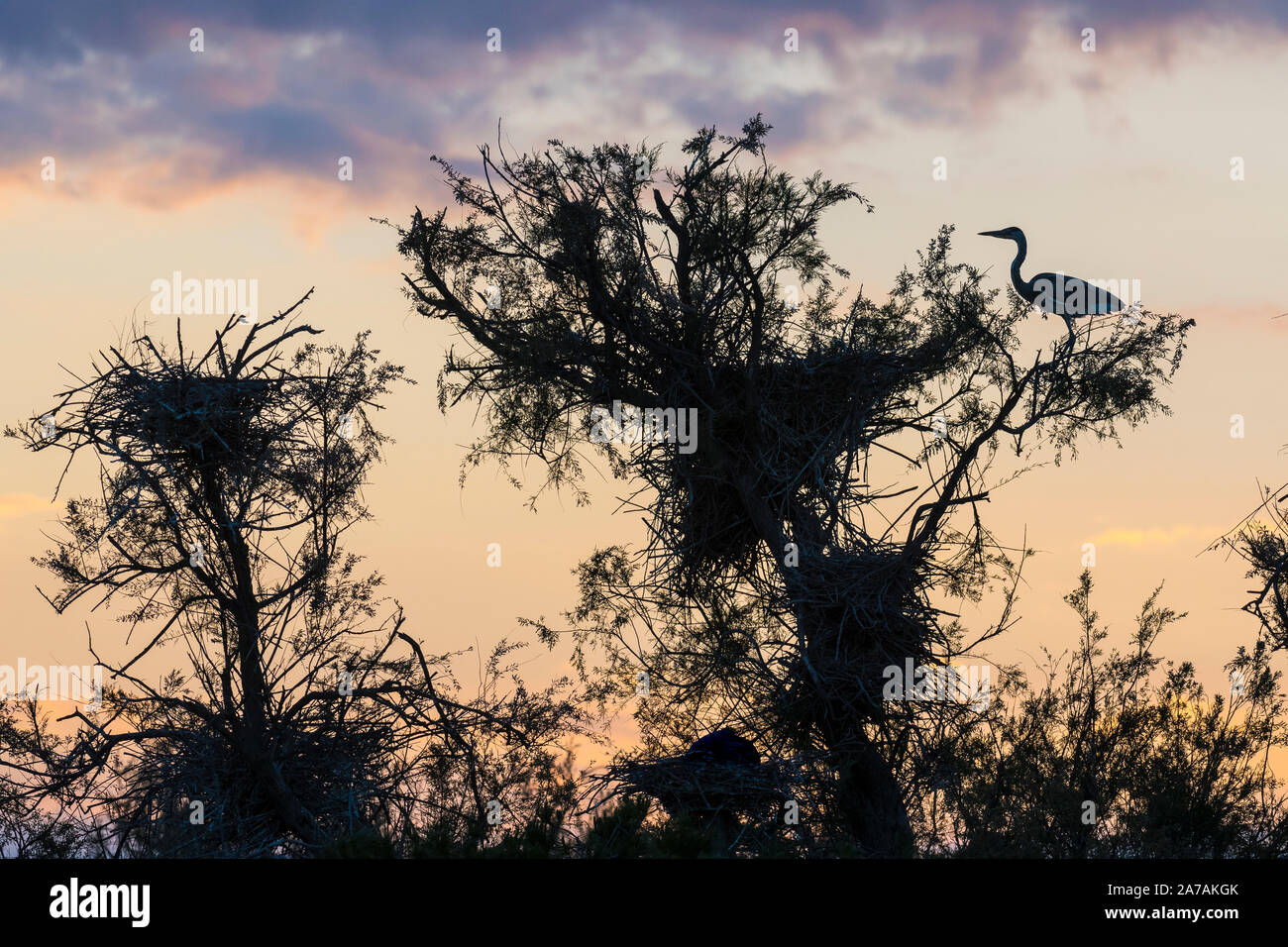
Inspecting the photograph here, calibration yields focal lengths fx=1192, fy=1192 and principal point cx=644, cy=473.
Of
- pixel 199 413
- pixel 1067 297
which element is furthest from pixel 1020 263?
pixel 199 413

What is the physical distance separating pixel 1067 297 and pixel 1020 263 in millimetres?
1523

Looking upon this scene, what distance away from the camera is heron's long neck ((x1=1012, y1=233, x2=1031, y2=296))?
42.2ft

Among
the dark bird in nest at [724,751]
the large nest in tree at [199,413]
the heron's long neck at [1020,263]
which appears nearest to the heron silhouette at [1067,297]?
the heron's long neck at [1020,263]

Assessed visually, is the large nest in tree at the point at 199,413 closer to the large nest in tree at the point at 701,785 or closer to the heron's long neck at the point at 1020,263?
the large nest in tree at the point at 701,785

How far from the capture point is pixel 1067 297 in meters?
12.6

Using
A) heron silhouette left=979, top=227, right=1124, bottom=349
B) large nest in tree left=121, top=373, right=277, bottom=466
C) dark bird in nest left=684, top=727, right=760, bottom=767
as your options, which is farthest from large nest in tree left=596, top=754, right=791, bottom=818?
heron silhouette left=979, top=227, right=1124, bottom=349

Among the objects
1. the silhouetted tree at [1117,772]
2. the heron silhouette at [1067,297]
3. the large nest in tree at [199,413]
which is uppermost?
the heron silhouette at [1067,297]

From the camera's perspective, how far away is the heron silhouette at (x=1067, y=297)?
12.4 meters

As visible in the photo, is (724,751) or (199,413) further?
(724,751)

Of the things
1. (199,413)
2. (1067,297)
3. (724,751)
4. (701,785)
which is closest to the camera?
(199,413)

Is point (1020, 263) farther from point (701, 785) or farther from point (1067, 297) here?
point (701, 785)
